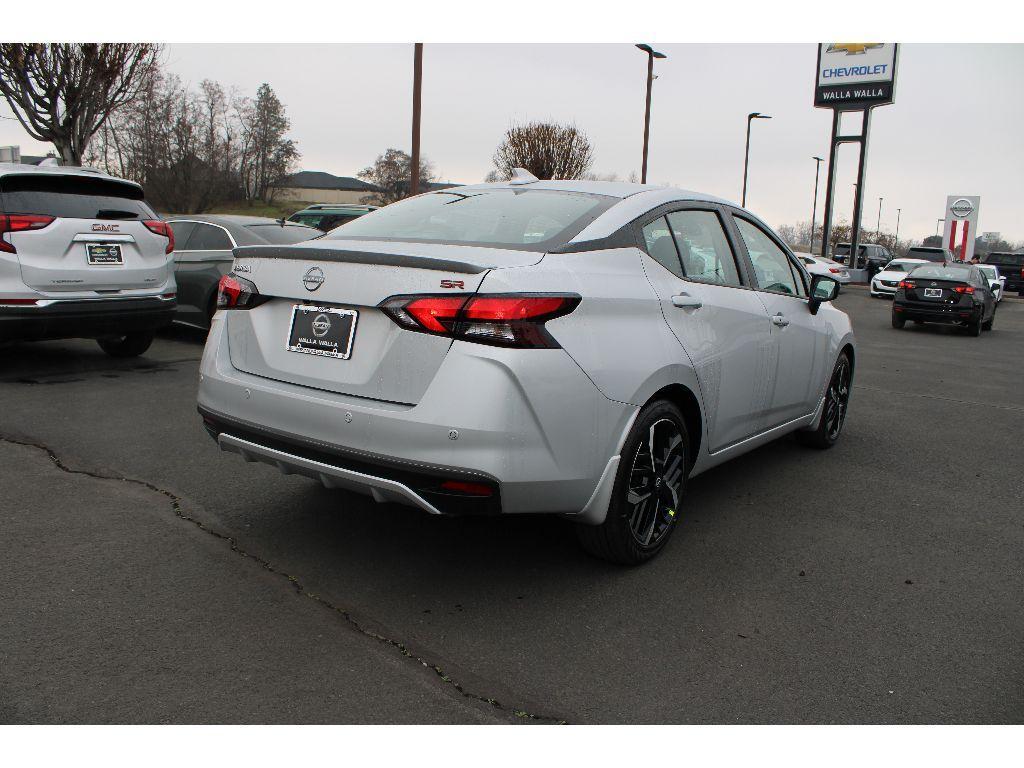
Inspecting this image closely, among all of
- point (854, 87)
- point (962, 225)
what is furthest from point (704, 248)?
A: point (962, 225)

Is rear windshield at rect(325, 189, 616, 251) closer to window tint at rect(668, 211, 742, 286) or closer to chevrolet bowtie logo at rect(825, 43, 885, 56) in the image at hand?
window tint at rect(668, 211, 742, 286)

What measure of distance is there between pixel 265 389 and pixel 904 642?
8.37 ft

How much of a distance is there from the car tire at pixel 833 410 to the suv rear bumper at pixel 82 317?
560 cm

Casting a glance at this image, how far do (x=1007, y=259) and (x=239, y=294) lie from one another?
37596 millimetres

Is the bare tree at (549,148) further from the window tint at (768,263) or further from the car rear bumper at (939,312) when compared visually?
the window tint at (768,263)

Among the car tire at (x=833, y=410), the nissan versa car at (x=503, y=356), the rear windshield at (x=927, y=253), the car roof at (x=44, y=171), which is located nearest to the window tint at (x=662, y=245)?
the nissan versa car at (x=503, y=356)

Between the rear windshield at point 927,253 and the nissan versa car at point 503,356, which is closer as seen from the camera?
the nissan versa car at point 503,356

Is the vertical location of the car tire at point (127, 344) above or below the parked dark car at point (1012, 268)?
below

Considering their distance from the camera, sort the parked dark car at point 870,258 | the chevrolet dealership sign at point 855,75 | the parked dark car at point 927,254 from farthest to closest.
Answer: the parked dark car at point 870,258 < the chevrolet dealership sign at point 855,75 < the parked dark car at point 927,254

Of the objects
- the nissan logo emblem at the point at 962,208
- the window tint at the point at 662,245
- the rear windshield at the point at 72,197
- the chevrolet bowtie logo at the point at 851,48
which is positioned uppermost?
the chevrolet bowtie logo at the point at 851,48

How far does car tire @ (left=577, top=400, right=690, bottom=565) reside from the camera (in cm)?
346

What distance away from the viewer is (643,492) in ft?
12.0

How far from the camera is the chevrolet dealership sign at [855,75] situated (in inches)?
1416

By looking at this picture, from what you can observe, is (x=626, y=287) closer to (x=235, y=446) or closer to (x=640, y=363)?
(x=640, y=363)
